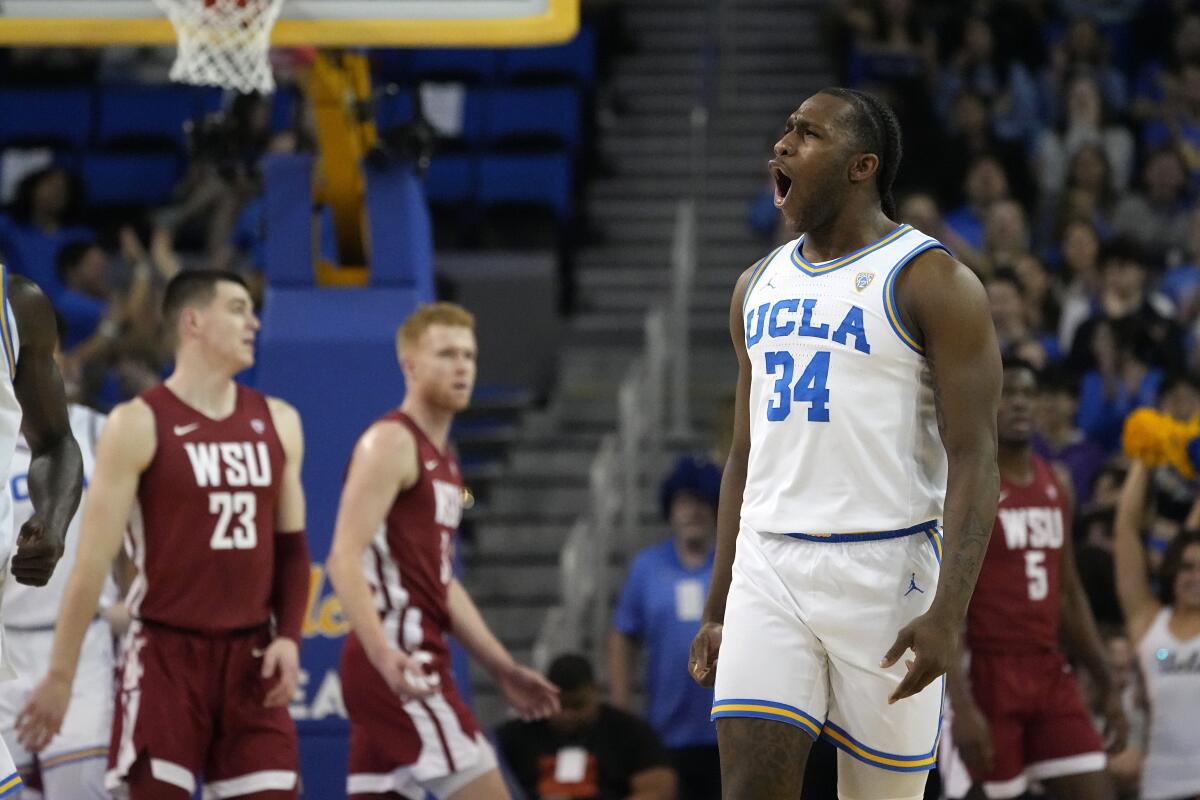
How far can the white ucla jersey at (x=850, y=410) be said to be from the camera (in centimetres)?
427

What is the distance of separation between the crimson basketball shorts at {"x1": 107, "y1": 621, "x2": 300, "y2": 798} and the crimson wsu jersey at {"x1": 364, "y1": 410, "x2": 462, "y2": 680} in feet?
1.71

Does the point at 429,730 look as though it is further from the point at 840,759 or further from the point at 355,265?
the point at 355,265

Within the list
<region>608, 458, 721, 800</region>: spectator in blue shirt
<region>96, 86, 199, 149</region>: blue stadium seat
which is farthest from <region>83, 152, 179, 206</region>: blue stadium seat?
<region>608, 458, 721, 800</region>: spectator in blue shirt

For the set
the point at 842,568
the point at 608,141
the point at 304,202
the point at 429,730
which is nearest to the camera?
the point at 842,568

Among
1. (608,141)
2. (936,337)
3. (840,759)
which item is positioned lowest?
(840,759)

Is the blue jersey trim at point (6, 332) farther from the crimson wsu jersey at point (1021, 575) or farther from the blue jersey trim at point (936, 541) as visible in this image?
the crimson wsu jersey at point (1021, 575)

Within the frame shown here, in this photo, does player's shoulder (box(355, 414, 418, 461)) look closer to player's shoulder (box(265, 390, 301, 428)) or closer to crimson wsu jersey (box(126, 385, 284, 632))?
player's shoulder (box(265, 390, 301, 428))

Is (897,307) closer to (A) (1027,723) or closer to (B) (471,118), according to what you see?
(A) (1027,723)

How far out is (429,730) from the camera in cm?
617

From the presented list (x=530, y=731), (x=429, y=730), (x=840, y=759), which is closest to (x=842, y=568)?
(x=840, y=759)

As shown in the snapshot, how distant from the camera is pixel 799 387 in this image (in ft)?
14.2

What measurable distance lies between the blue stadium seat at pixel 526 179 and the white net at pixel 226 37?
240 inches

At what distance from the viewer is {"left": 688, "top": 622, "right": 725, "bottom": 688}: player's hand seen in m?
4.58

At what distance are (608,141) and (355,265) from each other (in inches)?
225
